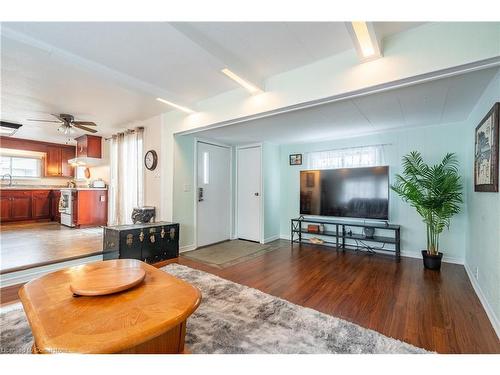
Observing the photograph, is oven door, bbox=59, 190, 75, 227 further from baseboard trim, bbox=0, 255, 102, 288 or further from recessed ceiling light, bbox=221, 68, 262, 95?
recessed ceiling light, bbox=221, 68, 262, 95

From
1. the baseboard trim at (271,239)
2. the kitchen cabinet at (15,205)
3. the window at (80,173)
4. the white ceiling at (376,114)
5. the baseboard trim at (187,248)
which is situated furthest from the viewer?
the window at (80,173)

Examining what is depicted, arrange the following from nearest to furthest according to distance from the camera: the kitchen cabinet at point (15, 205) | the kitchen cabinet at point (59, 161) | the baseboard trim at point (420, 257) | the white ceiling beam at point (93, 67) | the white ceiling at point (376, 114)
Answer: the white ceiling beam at point (93, 67)
the white ceiling at point (376, 114)
the baseboard trim at point (420, 257)
the kitchen cabinet at point (15, 205)
the kitchen cabinet at point (59, 161)

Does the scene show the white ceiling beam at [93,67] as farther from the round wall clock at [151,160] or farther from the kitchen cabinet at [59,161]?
the kitchen cabinet at [59,161]

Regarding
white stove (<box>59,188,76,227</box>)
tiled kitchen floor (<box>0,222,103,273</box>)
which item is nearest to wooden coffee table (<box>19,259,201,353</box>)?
tiled kitchen floor (<box>0,222,103,273</box>)

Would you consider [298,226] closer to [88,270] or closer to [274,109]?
[274,109]

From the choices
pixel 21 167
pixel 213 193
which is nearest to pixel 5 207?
pixel 21 167

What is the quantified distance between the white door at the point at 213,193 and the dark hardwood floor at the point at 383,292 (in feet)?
3.04

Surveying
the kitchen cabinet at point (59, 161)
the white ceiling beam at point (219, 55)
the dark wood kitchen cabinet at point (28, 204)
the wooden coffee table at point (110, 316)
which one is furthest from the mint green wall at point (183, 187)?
the kitchen cabinet at point (59, 161)

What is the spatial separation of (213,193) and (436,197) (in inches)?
142

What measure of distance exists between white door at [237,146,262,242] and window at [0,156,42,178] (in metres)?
5.98

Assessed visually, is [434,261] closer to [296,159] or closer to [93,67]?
[296,159]

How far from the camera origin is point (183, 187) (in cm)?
399

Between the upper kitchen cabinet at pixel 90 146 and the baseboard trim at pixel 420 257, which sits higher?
the upper kitchen cabinet at pixel 90 146

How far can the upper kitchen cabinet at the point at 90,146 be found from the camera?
5.61 m
